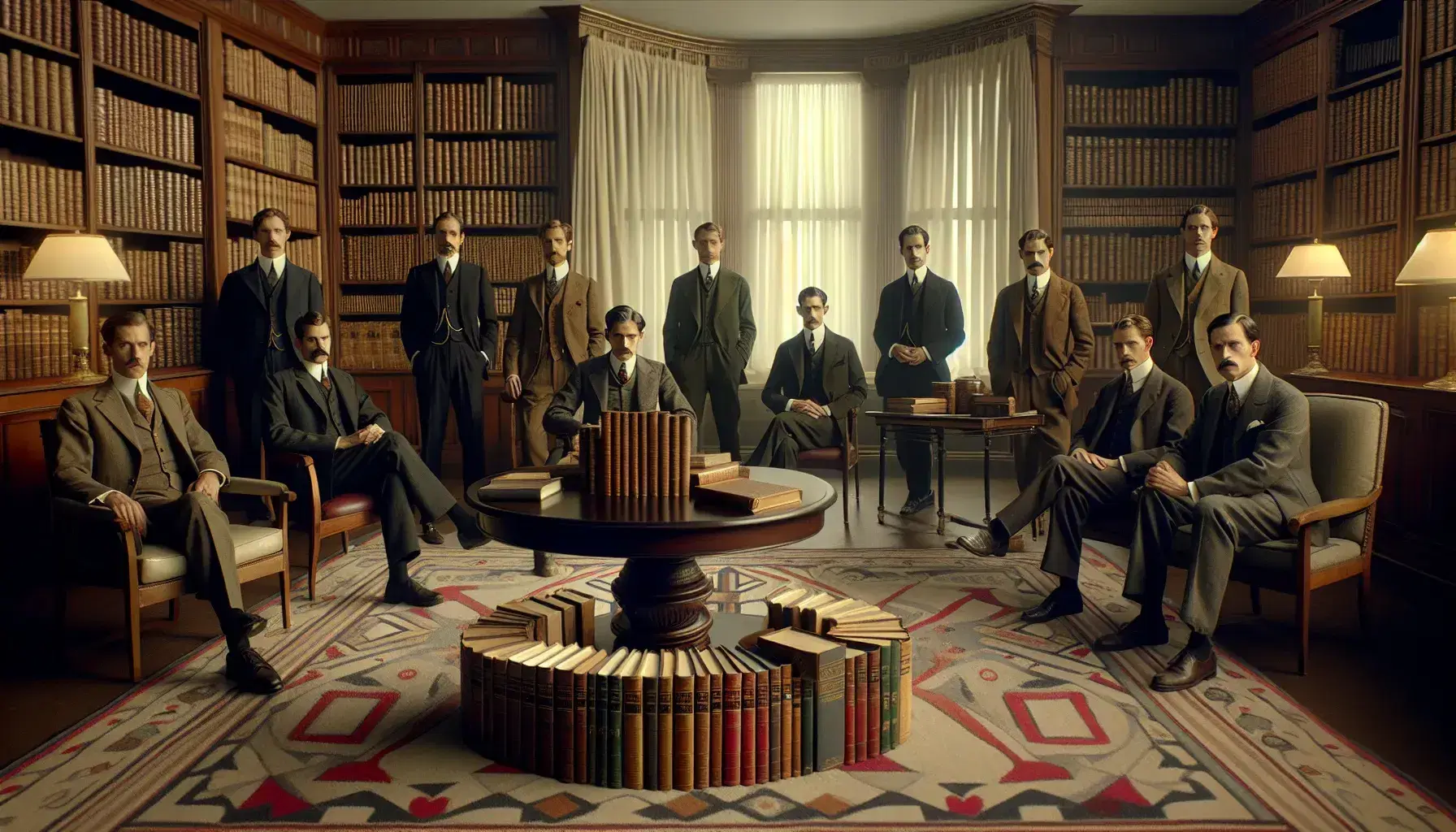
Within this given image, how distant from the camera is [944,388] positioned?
5.23 meters

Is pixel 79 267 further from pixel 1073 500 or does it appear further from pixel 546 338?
pixel 1073 500

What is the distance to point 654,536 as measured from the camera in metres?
2.76

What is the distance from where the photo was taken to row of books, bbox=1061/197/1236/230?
6.91 metres

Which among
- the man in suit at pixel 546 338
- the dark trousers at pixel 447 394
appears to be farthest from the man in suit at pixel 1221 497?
the dark trousers at pixel 447 394

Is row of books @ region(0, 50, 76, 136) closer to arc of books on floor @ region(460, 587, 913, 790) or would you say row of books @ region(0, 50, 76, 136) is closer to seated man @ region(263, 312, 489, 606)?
seated man @ region(263, 312, 489, 606)

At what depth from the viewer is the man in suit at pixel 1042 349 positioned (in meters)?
5.36

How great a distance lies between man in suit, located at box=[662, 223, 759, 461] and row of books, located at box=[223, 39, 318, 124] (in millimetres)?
2911

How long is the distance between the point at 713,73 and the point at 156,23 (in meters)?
3.57

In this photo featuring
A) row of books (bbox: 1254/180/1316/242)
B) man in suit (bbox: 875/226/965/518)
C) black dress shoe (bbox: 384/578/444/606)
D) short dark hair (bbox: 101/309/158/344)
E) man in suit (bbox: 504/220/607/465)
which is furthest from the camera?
row of books (bbox: 1254/180/1316/242)

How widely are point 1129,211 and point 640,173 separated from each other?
3411mm

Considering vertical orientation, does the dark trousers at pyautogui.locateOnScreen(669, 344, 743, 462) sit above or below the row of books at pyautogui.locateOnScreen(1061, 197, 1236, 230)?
below

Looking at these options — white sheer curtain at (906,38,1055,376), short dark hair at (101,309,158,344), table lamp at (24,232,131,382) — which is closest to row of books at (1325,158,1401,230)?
white sheer curtain at (906,38,1055,376)

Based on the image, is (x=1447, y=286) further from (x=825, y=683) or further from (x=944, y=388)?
(x=825, y=683)

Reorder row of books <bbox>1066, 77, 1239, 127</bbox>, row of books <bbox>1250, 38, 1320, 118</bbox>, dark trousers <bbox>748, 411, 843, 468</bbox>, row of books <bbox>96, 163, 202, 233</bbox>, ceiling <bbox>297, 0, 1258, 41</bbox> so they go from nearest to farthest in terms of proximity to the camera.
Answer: row of books <bbox>96, 163, 202, 233</bbox>, dark trousers <bbox>748, 411, 843, 468</bbox>, row of books <bbox>1250, 38, 1320, 118</bbox>, ceiling <bbox>297, 0, 1258, 41</bbox>, row of books <bbox>1066, 77, 1239, 127</bbox>
